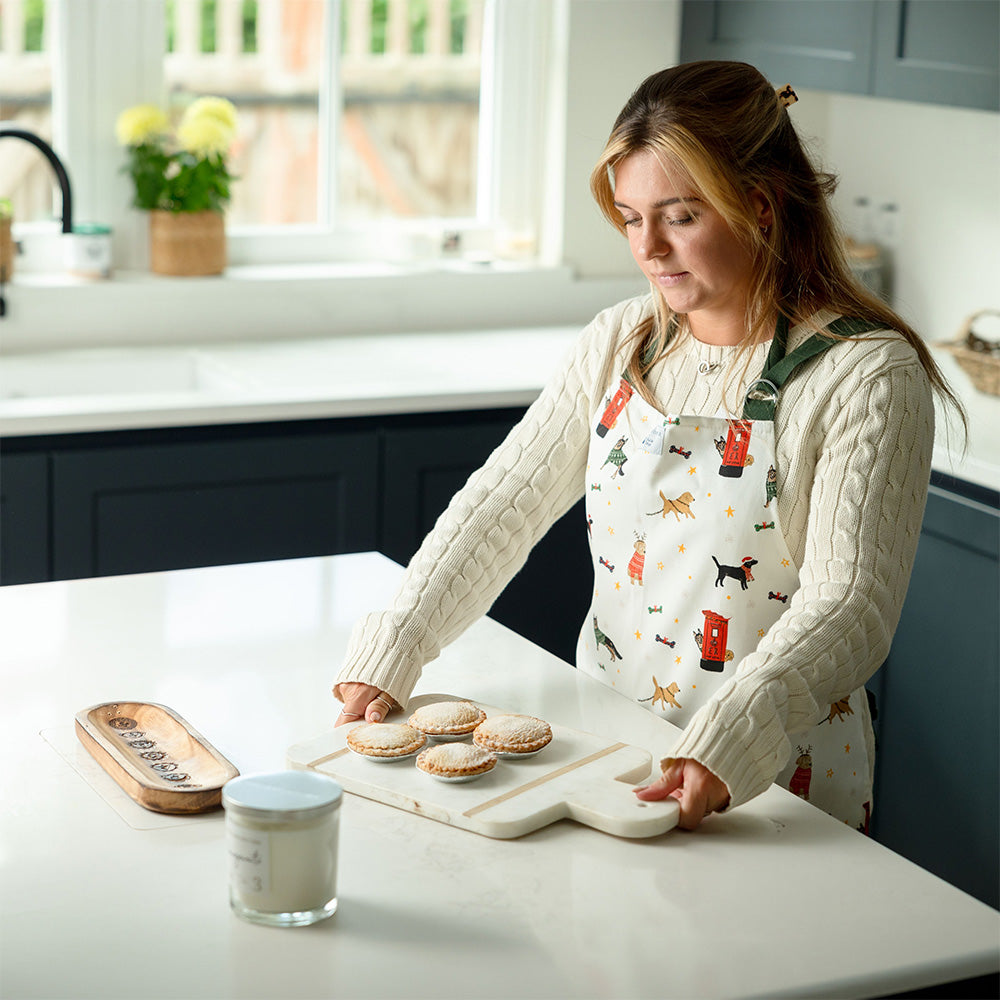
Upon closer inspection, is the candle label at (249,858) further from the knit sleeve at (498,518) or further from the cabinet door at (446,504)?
the cabinet door at (446,504)

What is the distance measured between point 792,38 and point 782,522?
1941 millimetres

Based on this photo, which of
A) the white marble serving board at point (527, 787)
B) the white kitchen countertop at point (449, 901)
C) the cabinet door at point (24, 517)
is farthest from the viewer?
the cabinet door at point (24, 517)

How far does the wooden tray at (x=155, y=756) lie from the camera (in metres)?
1.26

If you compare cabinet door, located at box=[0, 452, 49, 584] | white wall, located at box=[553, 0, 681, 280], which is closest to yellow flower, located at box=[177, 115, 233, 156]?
white wall, located at box=[553, 0, 681, 280]

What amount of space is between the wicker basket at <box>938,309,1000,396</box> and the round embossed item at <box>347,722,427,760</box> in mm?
1819

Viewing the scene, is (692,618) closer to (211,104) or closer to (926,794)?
(926,794)

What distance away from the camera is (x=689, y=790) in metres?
1.25

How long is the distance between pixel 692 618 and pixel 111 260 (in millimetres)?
2105

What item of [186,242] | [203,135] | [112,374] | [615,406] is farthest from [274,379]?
[615,406]

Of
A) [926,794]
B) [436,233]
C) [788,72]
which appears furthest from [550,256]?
[926,794]

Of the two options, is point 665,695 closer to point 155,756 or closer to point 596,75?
point 155,756

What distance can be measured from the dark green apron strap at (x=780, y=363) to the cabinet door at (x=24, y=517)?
147 cm

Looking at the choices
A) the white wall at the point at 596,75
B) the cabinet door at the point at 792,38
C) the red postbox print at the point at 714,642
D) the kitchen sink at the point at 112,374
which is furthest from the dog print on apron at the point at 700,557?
the white wall at the point at 596,75

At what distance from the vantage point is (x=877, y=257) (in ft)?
11.2
